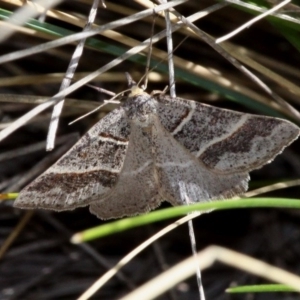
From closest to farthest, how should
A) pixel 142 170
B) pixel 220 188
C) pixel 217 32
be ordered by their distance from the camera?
pixel 220 188
pixel 142 170
pixel 217 32

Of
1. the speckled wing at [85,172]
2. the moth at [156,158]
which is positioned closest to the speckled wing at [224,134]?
the moth at [156,158]

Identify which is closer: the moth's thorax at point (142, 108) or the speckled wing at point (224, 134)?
the speckled wing at point (224, 134)

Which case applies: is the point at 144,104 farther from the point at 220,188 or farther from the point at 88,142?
the point at 220,188

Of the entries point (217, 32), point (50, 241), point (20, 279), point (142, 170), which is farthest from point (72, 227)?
point (217, 32)

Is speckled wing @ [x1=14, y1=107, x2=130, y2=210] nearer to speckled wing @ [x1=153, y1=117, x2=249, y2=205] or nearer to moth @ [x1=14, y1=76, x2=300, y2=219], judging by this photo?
moth @ [x1=14, y1=76, x2=300, y2=219]

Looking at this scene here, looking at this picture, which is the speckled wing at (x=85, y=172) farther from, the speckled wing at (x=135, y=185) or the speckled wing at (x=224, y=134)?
the speckled wing at (x=224, y=134)

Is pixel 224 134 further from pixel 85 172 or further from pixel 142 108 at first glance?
pixel 85 172
